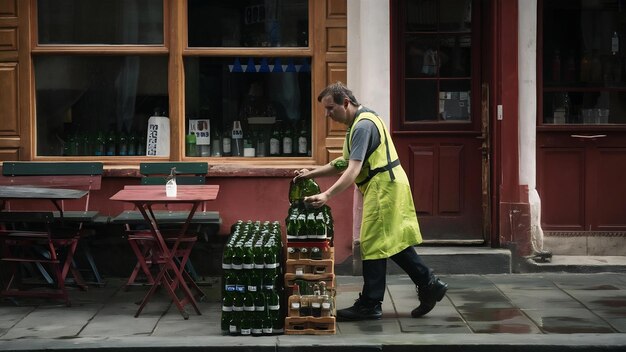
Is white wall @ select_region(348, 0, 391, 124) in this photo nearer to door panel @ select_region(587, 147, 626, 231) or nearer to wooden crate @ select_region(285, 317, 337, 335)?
door panel @ select_region(587, 147, 626, 231)

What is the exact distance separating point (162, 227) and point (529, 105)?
12.6ft

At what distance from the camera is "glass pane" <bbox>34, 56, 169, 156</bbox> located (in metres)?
11.6

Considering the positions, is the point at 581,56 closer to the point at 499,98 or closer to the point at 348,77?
the point at 499,98

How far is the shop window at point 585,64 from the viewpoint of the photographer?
1166 cm

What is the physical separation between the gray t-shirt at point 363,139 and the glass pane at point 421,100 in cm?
287

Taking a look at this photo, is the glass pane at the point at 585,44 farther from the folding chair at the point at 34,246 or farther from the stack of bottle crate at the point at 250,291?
the folding chair at the point at 34,246

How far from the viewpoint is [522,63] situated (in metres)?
11.3

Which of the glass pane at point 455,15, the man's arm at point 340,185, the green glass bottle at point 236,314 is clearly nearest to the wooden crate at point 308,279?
the green glass bottle at point 236,314

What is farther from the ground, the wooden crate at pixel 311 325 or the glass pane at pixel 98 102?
the glass pane at pixel 98 102

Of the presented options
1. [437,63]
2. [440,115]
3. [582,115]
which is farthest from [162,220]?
[582,115]

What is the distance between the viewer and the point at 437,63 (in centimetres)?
1167

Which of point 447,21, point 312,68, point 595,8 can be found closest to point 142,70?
point 312,68

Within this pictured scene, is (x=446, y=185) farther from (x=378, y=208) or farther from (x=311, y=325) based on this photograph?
(x=311, y=325)

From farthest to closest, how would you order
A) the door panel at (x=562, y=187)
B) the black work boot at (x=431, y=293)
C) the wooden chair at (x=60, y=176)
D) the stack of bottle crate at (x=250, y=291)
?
the door panel at (x=562, y=187)
the wooden chair at (x=60, y=176)
the black work boot at (x=431, y=293)
the stack of bottle crate at (x=250, y=291)
